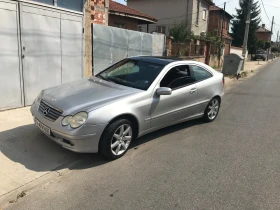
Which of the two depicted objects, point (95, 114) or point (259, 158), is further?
point (259, 158)

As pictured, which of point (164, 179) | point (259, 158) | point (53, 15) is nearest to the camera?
point (164, 179)

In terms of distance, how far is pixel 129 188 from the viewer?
11.2ft

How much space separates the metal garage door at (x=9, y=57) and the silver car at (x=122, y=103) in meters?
1.93

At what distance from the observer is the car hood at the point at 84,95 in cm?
390

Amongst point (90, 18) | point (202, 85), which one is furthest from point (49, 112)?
point (90, 18)

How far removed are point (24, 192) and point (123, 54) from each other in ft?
23.6

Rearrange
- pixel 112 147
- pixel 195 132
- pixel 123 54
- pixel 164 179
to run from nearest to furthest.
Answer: pixel 164 179 < pixel 112 147 < pixel 195 132 < pixel 123 54

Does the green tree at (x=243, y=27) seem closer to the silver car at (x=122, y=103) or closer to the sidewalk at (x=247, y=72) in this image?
the sidewalk at (x=247, y=72)

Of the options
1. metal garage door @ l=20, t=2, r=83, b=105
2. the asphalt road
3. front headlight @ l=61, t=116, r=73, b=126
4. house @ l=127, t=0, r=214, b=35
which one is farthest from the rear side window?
house @ l=127, t=0, r=214, b=35

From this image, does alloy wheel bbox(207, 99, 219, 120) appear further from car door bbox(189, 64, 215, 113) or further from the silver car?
car door bbox(189, 64, 215, 113)

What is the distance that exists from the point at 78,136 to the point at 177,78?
2.30m

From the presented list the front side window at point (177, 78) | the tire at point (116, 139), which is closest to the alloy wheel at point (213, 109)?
the front side window at point (177, 78)

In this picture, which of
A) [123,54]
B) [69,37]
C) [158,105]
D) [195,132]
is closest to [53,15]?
[69,37]

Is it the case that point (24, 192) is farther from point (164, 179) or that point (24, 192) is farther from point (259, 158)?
point (259, 158)
